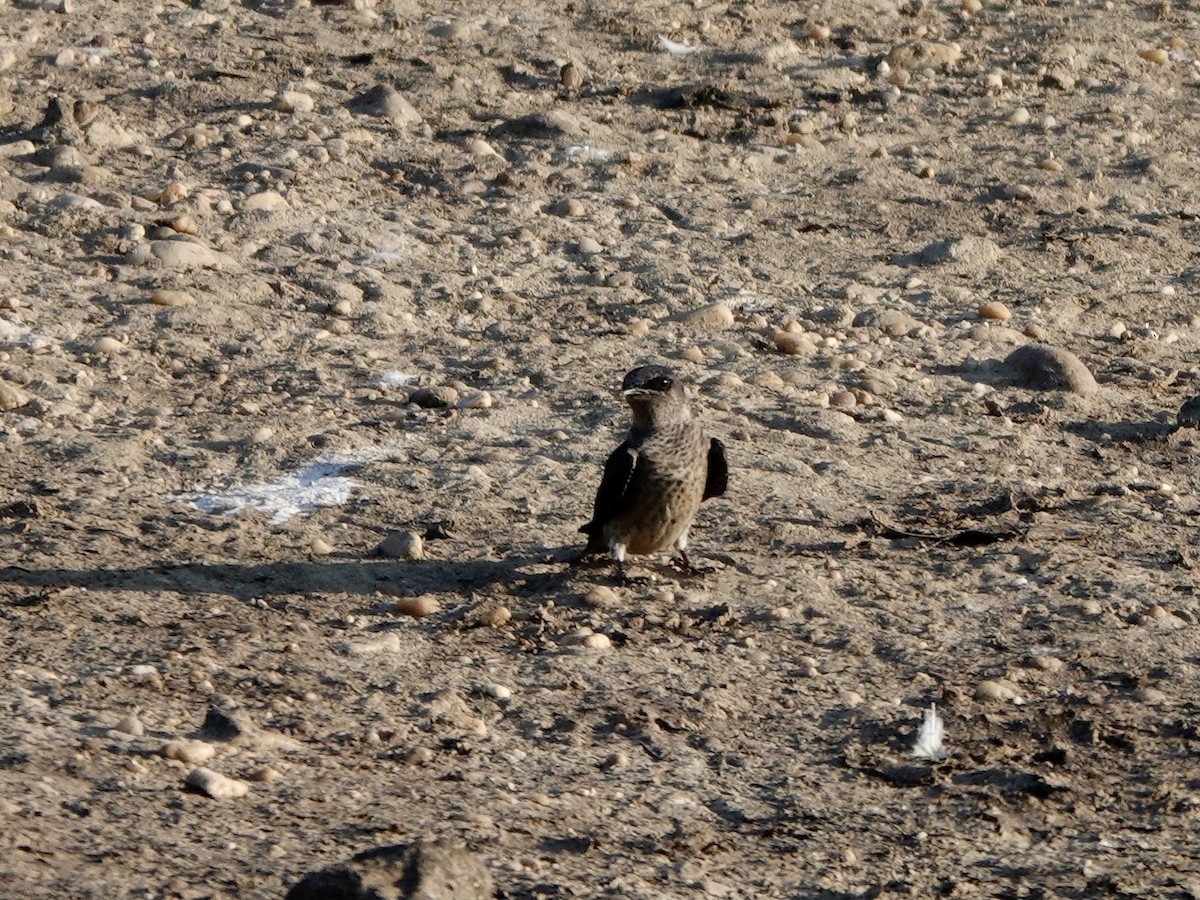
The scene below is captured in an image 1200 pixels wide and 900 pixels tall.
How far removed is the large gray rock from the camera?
3.58 metres

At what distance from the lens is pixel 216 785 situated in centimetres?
431

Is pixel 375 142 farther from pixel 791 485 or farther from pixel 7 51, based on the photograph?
pixel 791 485

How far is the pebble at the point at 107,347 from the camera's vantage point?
23.3 ft

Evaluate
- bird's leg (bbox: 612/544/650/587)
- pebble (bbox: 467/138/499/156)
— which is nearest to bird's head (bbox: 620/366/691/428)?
bird's leg (bbox: 612/544/650/587)

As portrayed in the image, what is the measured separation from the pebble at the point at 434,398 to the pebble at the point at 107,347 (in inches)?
44.0

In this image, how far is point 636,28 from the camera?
10680mm

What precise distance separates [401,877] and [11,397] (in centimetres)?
355

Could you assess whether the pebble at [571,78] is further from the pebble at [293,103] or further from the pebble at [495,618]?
the pebble at [495,618]

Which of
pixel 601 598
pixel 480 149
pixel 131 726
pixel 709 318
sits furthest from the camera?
pixel 480 149

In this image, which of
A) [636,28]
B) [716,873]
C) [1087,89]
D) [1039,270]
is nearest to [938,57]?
[1087,89]

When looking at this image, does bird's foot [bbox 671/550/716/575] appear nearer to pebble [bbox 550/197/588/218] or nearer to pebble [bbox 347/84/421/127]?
pebble [bbox 550/197/588/218]

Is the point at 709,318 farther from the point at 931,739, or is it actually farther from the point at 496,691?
the point at 931,739

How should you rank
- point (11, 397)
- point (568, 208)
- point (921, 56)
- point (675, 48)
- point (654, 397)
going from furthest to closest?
point (921, 56) → point (675, 48) → point (568, 208) → point (11, 397) → point (654, 397)

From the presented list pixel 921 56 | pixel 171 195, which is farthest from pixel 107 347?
pixel 921 56
